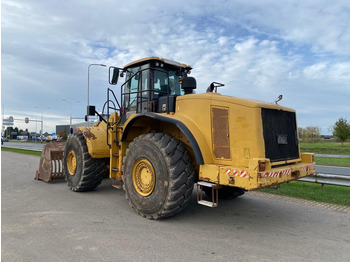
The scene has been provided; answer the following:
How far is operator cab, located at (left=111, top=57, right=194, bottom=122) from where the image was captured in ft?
19.4

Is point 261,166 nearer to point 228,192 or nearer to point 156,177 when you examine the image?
point 156,177

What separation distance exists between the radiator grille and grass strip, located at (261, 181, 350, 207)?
220 centimetres

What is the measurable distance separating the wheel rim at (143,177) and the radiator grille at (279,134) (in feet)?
6.62

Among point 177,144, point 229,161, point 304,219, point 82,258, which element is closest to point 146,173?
point 177,144

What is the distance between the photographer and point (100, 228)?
4477 mm

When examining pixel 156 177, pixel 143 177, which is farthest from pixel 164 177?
pixel 143 177

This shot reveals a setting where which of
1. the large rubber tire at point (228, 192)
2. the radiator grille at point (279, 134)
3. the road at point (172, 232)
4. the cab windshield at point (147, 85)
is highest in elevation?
the cab windshield at point (147, 85)

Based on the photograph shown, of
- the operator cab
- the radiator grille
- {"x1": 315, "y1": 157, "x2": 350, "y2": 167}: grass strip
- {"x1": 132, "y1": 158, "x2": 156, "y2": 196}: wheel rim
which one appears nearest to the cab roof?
the operator cab

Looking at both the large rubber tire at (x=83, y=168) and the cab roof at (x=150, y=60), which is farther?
the large rubber tire at (x=83, y=168)

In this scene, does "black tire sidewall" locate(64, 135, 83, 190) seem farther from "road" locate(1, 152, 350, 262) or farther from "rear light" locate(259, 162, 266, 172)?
"rear light" locate(259, 162, 266, 172)

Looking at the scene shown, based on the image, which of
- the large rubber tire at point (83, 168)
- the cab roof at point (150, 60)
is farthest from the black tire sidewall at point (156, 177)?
the cab roof at point (150, 60)

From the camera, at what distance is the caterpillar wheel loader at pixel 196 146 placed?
168 inches

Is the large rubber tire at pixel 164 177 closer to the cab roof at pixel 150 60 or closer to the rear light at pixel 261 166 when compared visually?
the rear light at pixel 261 166

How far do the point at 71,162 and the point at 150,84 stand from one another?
3.41 meters
